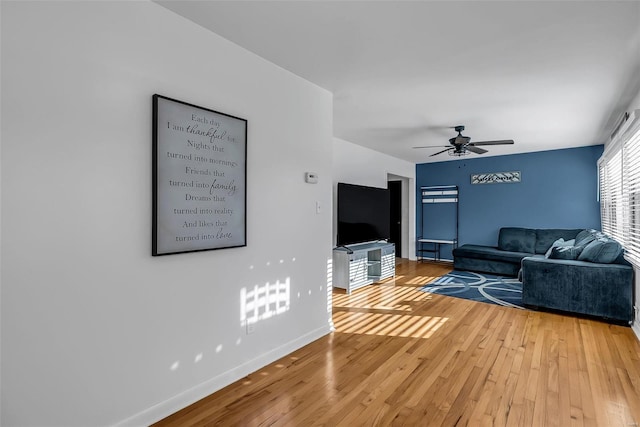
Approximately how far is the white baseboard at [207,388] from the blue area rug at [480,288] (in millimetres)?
2790

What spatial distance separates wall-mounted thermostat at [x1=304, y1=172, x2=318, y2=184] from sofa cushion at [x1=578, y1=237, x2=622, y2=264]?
11.1ft

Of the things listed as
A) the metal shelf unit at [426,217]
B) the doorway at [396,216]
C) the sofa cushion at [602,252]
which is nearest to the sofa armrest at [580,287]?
the sofa cushion at [602,252]

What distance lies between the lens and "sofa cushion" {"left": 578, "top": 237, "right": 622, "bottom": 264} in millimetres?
3836

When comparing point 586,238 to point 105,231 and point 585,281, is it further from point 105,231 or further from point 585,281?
point 105,231

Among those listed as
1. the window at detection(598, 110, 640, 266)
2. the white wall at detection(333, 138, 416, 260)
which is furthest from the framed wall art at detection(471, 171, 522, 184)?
the window at detection(598, 110, 640, 266)

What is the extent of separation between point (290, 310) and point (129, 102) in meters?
1.98

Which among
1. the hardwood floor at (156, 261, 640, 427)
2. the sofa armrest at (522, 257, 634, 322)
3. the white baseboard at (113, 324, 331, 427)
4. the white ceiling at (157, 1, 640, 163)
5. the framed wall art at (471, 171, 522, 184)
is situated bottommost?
the hardwood floor at (156, 261, 640, 427)

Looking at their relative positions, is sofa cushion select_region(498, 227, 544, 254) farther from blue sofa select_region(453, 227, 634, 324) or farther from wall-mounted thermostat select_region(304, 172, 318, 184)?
wall-mounted thermostat select_region(304, 172, 318, 184)

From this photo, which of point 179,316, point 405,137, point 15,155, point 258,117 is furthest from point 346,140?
point 15,155

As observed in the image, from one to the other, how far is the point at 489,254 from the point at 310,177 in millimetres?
4638

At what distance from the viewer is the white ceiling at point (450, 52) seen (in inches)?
81.0

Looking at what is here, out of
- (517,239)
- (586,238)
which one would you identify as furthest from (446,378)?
(517,239)

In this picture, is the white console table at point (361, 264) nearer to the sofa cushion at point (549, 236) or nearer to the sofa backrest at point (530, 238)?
the sofa backrest at point (530, 238)

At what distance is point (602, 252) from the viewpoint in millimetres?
3900
